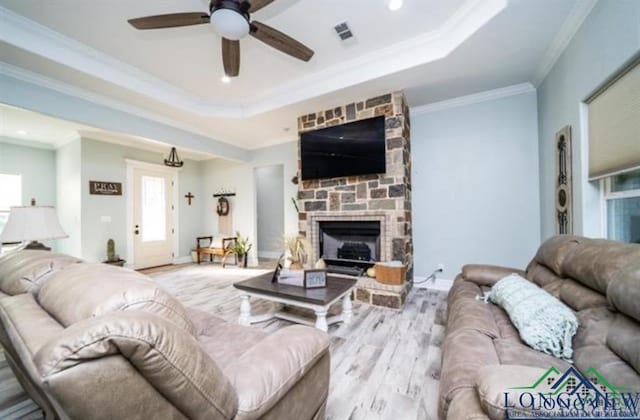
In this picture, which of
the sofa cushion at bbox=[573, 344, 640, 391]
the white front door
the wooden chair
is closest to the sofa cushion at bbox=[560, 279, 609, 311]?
the sofa cushion at bbox=[573, 344, 640, 391]

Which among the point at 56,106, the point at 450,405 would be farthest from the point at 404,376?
the point at 56,106

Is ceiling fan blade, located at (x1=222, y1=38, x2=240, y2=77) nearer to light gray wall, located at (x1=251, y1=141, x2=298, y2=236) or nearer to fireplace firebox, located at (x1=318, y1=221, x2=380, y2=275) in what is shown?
fireplace firebox, located at (x1=318, y1=221, x2=380, y2=275)

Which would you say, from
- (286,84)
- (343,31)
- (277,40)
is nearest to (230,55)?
(277,40)

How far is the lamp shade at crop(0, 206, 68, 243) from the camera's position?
2.16 metres

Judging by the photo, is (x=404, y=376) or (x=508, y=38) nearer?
(x=404, y=376)

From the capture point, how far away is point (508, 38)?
2.39m

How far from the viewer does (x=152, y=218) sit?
18.6ft

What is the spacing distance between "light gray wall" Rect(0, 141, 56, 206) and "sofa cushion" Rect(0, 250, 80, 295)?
16.5 feet

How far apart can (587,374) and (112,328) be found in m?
1.70

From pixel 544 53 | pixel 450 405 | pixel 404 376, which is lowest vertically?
pixel 404 376

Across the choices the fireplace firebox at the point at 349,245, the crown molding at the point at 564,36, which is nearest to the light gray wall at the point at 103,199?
the fireplace firebox at the point at 349,245

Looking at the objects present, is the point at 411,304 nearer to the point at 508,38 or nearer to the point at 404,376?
the point at 404,376

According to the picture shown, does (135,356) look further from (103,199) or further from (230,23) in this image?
(103,199)

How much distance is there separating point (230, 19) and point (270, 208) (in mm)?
5832
